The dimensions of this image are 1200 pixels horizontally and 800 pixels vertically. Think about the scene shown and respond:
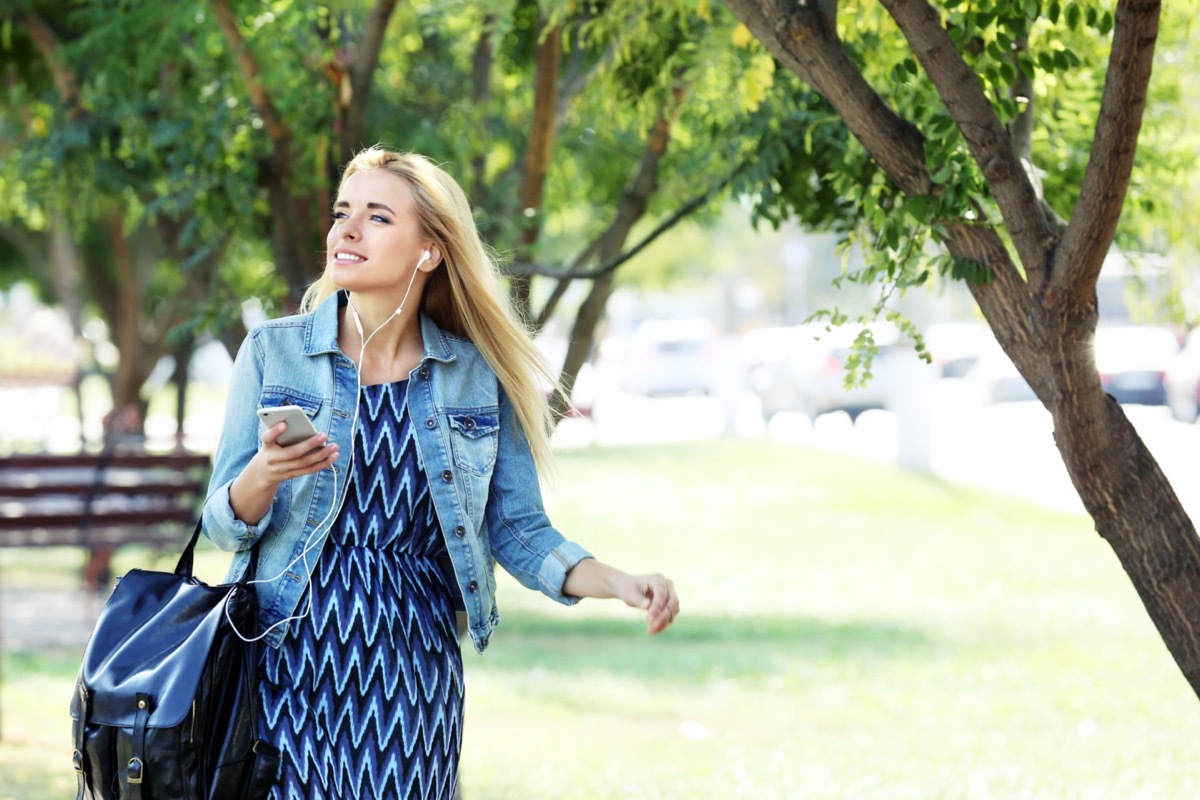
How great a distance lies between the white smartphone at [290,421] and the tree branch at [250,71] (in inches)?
113

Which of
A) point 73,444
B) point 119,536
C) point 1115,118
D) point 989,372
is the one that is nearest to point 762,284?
point 989,372

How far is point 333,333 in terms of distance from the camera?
298cm

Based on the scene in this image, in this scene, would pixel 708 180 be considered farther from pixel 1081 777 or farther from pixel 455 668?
pixel 455 668

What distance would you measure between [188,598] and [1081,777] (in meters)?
4.21

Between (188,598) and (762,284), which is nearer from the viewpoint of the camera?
(188,598)

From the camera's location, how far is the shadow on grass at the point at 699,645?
→ 8.60 metres

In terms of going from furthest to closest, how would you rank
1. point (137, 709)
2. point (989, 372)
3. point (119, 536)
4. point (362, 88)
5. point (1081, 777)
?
point (989, 372) → point (119, 536) → point (1081, 777) → point (362, 88) → point (137, 709)

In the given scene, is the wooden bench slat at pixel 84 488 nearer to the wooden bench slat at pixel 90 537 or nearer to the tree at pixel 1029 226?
the wooden bench slat at pixel 90 537

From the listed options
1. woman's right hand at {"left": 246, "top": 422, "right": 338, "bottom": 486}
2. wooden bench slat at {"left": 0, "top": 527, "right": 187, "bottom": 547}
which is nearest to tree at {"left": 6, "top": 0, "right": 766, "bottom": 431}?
woman's right hand at {"left": 246, "top": 422, "right": 338, "bottom": 486}

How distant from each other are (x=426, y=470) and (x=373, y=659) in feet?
1.20

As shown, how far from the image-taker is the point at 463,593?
3.00m

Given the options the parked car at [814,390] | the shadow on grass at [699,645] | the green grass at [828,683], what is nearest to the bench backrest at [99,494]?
the green grass at [828,683]

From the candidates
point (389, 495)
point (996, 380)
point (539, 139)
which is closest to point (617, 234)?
point (539, 139)

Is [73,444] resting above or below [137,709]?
below
